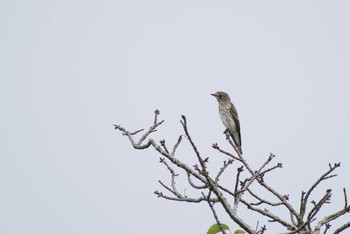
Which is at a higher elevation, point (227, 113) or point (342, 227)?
point (227, 113)

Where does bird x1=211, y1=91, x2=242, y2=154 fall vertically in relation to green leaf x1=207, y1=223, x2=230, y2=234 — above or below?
above

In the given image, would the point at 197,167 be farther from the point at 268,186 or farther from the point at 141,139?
the point at 268,186

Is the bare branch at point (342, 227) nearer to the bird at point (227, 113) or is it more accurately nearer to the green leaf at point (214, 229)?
the green leaf at point (214, 229)

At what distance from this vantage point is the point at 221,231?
185 inches

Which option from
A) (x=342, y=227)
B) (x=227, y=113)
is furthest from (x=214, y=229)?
(x=227, y=113)

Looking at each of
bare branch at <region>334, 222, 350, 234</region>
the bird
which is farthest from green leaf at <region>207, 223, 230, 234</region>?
the bird

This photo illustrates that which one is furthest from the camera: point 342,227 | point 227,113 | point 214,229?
point 227,113

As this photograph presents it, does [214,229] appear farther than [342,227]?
Yes

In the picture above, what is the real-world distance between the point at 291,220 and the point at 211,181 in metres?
1.28

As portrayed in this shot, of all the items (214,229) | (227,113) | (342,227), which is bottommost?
(342,227)

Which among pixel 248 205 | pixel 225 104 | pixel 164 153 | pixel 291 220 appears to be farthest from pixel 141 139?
pixel 225 104

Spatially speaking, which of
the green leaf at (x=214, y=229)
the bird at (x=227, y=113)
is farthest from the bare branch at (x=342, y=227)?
the bird at (x=227, y=113)

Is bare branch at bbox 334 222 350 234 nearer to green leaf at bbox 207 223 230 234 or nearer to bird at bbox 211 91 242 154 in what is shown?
green leaf at bbox 207 223 230 234

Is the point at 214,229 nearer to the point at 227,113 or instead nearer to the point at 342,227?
the point at 342,227
